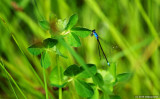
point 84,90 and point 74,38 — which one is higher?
point 74,38

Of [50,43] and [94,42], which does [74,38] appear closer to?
[50,43]

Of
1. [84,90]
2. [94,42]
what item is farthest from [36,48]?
[94,42]

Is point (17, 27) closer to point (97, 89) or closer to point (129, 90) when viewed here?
point (129, 90)

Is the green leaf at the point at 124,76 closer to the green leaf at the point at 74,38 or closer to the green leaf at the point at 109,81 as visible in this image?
the green leaf at the point at 109,81

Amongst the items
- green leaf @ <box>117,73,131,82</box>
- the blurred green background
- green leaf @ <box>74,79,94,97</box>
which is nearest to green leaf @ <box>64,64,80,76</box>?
green leaf @ <box>74,79,94,97</box>

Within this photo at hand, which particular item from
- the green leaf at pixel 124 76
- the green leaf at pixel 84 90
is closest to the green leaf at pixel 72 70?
the green leaf at pixel 84 90

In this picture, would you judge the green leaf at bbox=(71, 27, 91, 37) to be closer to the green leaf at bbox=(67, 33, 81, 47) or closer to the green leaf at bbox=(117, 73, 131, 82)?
the green leaf at bbox=(67, 33, 81, 47)
